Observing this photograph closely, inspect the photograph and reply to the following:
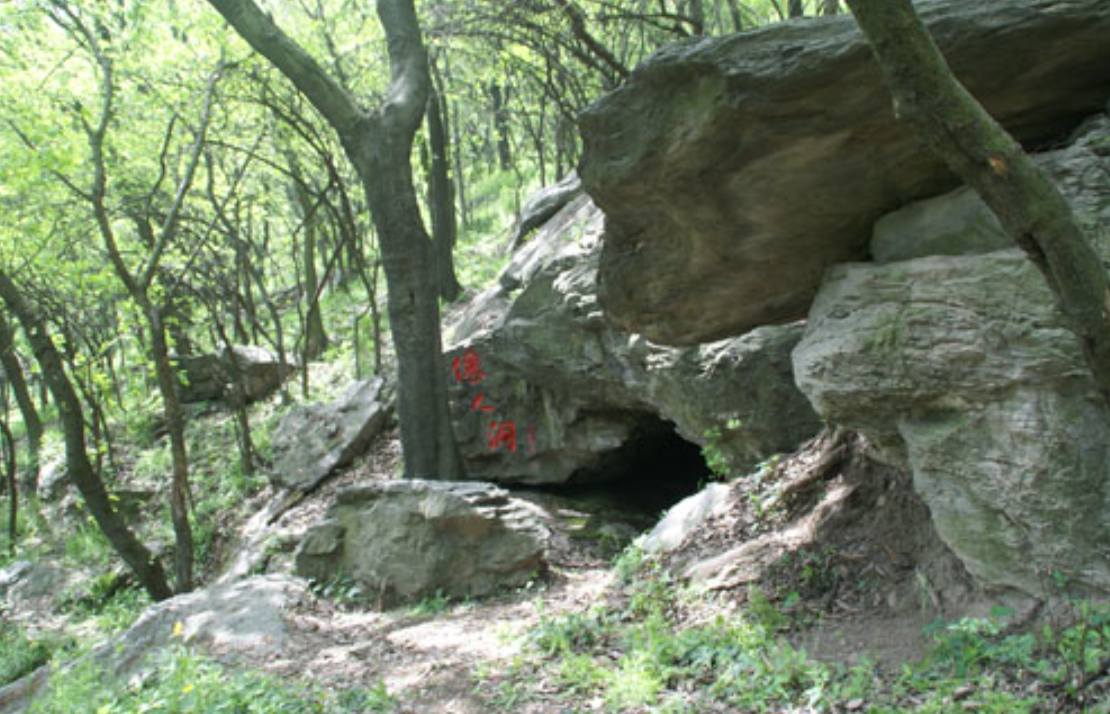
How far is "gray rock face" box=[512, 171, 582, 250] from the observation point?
41.6 ft

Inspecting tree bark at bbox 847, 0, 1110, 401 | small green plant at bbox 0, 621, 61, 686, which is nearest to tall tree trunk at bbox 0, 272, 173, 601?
small green plant at bbox 0, 621, 61, 686

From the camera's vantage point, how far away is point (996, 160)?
270cm

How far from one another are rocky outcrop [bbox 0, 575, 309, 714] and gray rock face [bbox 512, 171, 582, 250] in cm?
742

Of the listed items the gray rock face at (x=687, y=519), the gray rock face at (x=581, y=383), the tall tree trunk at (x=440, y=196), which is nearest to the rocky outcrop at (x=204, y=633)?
the gray rock face at (x=687, y=519)

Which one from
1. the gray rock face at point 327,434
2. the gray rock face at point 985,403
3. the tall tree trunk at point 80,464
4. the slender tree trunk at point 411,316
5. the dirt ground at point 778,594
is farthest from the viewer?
the gray rock face at point 327,434

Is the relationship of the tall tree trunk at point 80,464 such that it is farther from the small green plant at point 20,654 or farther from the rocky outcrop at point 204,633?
the rocky outcrop at point 204,633

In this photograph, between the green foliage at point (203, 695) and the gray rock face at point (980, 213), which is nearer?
the gray rock face at point (980, 213)

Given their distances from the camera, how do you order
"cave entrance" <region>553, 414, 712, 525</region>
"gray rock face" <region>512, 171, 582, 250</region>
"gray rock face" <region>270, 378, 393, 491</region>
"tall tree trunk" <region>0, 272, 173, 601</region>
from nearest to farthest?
"tall tree trunk" <region>0, 272, 173, 601</region>
"cave entrance" <region>553, 414, 712, 525</region>
"gray rock face" <region>270, 378, 393, 491</region>
"gray rock face" <region>512, 171, 582, 250</region>

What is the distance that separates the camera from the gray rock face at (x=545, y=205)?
12680mm

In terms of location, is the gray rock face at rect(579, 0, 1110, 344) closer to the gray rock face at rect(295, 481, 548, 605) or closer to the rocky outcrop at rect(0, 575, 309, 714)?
the gray rock face at rect(295, 481, 548, 605)

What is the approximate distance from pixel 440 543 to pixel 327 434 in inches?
218

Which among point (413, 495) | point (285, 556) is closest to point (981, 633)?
point (413, 495)

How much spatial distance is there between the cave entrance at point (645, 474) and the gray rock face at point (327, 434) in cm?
348

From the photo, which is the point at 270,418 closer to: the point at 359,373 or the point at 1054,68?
the point at 359,373
